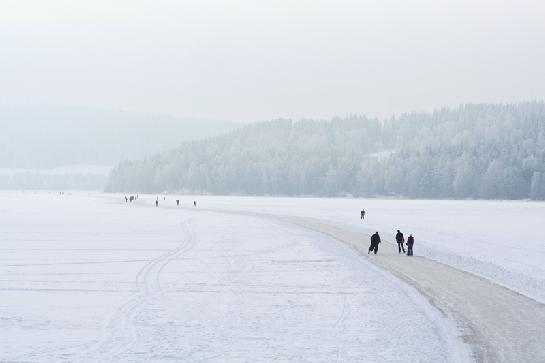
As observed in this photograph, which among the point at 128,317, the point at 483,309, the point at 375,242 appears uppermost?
the point at 375,242

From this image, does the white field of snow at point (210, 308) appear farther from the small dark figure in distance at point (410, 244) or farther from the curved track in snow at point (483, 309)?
the small dark figure in distance at point (410, 244)

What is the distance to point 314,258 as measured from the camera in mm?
26969

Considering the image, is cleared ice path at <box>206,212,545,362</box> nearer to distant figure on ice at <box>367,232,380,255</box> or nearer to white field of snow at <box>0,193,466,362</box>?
white field of snow at <box>0,193,466,362</box>

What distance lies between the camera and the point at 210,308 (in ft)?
53.4

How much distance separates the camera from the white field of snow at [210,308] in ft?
39.9

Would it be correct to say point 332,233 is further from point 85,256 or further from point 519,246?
point 85,256

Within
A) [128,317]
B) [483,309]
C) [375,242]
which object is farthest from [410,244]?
[128,317]

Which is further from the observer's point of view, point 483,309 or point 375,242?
point 375,242

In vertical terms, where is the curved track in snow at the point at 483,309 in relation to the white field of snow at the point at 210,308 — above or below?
above

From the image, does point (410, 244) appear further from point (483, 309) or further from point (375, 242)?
point (483, 309)

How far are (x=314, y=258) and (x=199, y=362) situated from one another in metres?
15.9

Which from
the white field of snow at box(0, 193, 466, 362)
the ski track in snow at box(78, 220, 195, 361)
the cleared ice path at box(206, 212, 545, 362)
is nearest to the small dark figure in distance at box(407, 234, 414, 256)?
the cleared ice path at box(206, 212, 545, 362)

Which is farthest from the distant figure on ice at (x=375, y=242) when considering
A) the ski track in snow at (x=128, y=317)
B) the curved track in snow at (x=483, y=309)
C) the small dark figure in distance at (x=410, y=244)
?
the ski track in snow at (x=128, y=317)

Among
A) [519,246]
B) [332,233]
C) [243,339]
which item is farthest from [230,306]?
[332,233]
